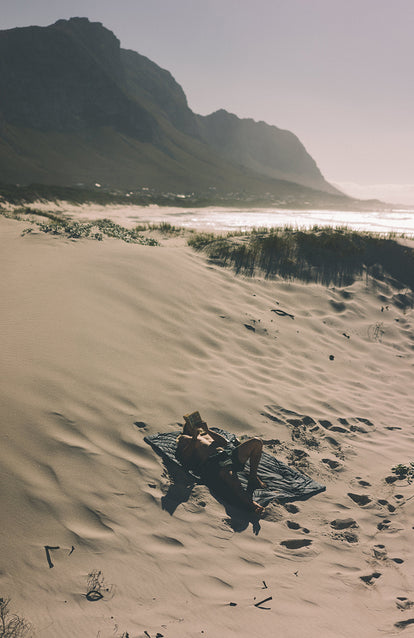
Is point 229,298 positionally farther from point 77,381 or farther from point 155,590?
point 155,590

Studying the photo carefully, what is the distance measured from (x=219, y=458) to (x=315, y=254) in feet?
29.7

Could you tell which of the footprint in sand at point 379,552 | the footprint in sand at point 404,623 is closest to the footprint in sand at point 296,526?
the footprint in sand at point 379,552

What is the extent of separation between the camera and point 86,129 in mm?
87062

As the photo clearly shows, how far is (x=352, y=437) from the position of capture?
16.0 ft

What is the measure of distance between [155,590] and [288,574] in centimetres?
94

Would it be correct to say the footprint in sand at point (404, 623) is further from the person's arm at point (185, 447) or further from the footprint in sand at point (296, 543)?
the person's arm at point (185, 447)

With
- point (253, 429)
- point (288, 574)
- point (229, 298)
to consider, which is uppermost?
point (229, 298)

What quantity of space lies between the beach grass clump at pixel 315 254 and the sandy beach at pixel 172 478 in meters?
3.62

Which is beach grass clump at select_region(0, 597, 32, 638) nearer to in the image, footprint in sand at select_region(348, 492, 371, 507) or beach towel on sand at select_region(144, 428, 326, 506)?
beach towel on sand at select_region(144, 428, 326, 506)

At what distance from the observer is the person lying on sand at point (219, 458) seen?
3.51 m

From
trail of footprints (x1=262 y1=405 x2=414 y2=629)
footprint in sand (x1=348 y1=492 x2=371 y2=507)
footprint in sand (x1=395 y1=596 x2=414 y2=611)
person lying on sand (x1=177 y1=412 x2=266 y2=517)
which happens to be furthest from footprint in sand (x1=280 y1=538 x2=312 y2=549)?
footprint in sand (x1=348 y1=492 x2=371 y2=507)

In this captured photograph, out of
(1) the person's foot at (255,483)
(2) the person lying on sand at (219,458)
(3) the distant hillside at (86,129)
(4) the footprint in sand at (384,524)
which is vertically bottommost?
(4) the footprint in sand at (384,524)

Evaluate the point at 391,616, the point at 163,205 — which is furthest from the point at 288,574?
the point at 163,205

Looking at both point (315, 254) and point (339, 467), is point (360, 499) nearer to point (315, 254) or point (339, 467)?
point (339, 467)
